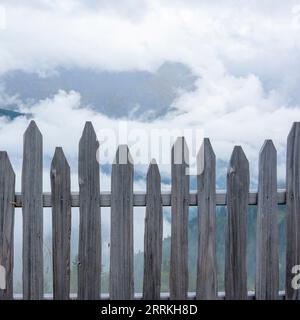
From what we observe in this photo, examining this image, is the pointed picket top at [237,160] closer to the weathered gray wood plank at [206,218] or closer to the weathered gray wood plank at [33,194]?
the weathered gray wood plank at [206,218]

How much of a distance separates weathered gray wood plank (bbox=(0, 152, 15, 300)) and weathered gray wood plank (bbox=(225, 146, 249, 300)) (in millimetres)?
1800

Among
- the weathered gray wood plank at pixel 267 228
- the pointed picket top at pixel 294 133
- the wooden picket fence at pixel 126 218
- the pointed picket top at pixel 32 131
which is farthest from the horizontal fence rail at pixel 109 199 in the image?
the pointed picket top at pixel 294 133

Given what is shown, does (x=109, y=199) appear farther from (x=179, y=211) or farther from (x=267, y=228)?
(x=267, y=228)

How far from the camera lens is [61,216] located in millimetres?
4555

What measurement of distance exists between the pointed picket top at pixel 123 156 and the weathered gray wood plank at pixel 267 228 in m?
1.12

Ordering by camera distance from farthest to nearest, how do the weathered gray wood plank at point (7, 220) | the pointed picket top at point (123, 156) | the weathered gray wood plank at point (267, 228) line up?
1. the weathered gray wood plank at point (267, 228)
2. the weathered gray wood plank at point (7, 220)
3. the pointed picket top at point (123, 156)

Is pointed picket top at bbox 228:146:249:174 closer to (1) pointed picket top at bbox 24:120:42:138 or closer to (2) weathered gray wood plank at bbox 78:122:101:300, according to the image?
(2) weathered gray wood plank at bbox 78:122:101:300

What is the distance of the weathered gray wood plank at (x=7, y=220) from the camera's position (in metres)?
4.62

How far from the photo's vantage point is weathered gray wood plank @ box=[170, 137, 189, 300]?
456 cm

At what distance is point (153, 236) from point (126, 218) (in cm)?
27

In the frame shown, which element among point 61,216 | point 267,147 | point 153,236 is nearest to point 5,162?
point 61,216
